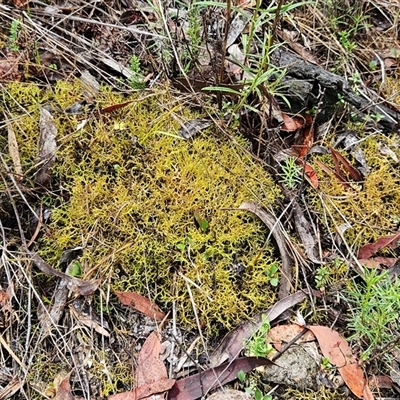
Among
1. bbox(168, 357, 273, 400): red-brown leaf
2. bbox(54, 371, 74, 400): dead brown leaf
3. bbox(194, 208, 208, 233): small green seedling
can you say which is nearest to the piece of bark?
bbox(194, 208, 208, 233): small green seedling

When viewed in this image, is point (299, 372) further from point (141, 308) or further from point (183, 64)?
point (183, 64)

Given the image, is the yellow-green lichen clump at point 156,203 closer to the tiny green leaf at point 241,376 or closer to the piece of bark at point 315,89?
the tiny green leaf at point 241,376

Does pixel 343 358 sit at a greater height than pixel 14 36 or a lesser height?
lesser

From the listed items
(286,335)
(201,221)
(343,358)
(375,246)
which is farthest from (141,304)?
(375,246)

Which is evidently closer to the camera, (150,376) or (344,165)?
(150,376)

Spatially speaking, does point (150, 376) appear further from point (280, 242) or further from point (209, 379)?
point (280, 242)

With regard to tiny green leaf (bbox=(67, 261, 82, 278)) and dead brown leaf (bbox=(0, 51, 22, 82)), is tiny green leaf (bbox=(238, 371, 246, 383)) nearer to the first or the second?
tiny green leaf (bbox=(67, 261, 82, 278))

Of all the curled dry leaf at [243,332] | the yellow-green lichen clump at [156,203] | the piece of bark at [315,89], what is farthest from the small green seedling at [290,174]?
the curled dry leaf at [243,332]
